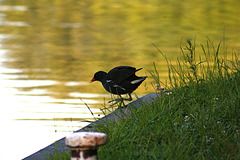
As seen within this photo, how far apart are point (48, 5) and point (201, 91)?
97.0 ft

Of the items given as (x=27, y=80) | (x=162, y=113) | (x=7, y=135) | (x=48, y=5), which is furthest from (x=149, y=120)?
(x=48, y=5)

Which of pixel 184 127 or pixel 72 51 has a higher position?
pixel 184 127

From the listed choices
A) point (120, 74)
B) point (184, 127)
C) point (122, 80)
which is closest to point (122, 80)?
point (122, 80)

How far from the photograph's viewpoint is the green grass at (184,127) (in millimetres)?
4594

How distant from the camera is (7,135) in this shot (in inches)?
276

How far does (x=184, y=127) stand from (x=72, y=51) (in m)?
10.5

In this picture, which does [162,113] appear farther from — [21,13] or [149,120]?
[21,13]

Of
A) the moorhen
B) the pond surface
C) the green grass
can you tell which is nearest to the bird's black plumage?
the moorhen

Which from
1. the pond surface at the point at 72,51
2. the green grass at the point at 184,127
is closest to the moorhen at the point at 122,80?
the pond surface at the point at 72,51

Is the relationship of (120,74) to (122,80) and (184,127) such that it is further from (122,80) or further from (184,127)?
(184,127)

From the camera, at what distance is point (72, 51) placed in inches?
600

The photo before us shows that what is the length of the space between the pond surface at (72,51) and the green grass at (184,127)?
48 centimetres

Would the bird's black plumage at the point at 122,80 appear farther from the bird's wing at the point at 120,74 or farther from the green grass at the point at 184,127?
the green grass at the point at 184,127

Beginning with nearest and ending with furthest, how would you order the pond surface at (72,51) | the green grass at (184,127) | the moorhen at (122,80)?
the green grass at (184,127)
the moorhen at (122,80)
the pond surface at (72,51)
